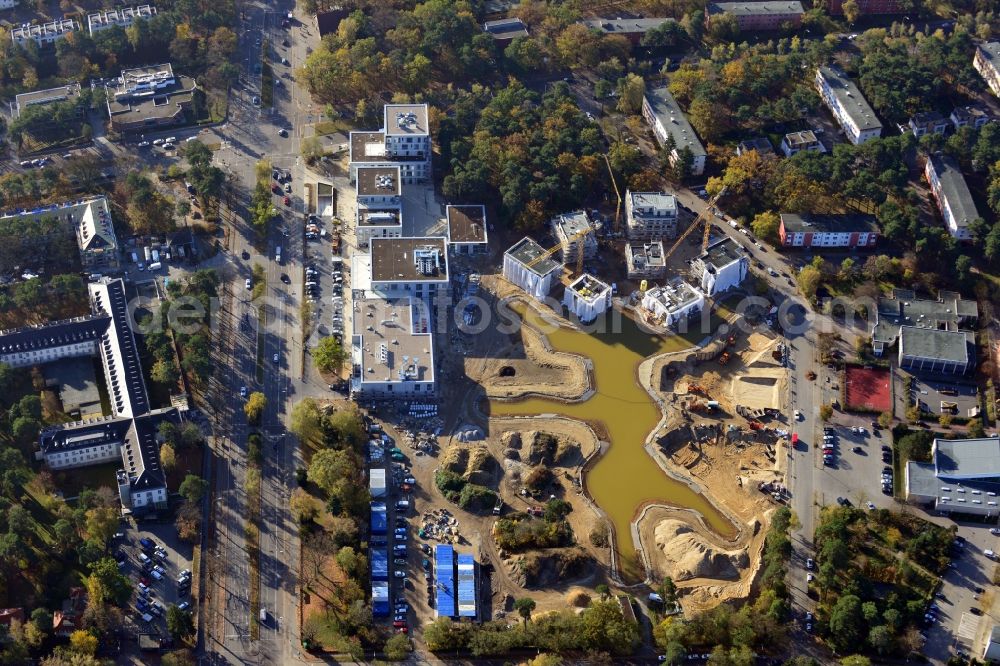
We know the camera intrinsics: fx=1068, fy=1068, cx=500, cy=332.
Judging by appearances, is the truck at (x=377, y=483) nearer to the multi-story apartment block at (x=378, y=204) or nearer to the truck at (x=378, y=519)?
the truck at (x=378, y=519)

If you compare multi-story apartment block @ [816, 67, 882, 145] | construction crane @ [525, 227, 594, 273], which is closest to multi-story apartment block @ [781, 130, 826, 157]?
multi-story apartment block @ [816, 67, 882, 145]

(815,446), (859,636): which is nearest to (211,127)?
(815,446)

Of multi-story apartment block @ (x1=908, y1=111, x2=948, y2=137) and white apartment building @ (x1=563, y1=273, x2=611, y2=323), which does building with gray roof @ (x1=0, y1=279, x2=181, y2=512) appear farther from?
multi-story apartment block @ (x1=908, y1=111, x2=948, y2=137)

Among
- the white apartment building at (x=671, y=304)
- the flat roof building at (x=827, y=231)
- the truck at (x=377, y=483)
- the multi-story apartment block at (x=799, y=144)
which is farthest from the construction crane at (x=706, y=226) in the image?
the truck at (x=377, y=483)

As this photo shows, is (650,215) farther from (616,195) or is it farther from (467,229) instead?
(467,229)

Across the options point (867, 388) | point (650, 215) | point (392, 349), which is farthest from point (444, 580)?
point (650, 215)
